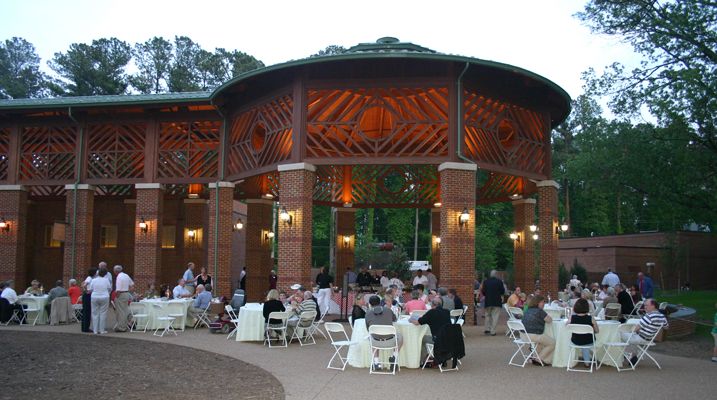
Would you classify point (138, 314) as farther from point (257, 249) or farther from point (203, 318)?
point (257, 249)

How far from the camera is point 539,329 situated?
11016mm

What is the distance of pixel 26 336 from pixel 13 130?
461 inches

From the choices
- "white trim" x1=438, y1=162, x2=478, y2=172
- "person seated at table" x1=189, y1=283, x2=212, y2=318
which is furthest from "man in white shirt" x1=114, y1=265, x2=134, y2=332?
"white trim" x1=438, y1=162, x2=478, y2=172

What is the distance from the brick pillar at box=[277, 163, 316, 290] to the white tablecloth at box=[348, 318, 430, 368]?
6.73 m

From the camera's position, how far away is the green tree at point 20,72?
52156 mm

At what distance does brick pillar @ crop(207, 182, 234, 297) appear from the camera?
69.6ft

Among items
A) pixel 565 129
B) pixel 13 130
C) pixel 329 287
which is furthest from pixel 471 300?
pixel 565 129

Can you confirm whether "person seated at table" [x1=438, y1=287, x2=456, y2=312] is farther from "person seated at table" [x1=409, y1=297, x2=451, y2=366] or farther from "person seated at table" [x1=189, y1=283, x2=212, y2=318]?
"person seated at table" [x1=189, y1=283, x2=212, y2=318]

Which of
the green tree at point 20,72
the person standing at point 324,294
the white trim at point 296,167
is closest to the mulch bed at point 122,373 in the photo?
the white trim at point 296,167

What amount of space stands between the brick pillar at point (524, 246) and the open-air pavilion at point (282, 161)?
0.20ft

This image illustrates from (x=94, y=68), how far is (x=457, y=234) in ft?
131

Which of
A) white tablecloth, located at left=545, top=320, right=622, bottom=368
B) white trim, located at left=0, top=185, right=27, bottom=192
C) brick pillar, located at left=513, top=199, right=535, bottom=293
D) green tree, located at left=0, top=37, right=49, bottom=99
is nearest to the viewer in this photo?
white tablecloth, located at left=545, top=320, right=622, bottom=368

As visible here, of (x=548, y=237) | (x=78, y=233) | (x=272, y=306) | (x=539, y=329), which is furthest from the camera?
(x=78, y=233)

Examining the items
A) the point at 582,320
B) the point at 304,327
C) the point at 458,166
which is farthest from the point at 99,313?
the point at 582,320
